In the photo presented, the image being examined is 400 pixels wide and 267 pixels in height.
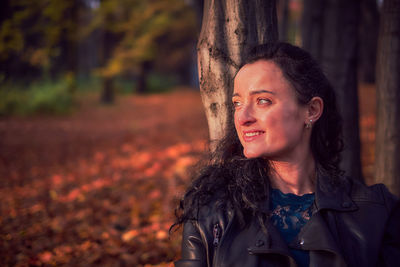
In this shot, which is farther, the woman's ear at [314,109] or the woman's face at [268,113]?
the woman's ear at [314,109]

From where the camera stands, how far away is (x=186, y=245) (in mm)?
1809

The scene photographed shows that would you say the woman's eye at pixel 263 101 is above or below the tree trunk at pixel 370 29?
below

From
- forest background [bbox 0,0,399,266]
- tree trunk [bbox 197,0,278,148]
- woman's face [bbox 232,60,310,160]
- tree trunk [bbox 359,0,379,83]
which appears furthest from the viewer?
Result: tree trunk [bbox 359,0,379,83]

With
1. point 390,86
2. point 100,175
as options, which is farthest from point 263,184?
point 100,175

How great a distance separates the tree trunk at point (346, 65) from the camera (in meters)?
3.99

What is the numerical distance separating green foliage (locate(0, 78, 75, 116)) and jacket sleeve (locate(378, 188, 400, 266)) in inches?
600

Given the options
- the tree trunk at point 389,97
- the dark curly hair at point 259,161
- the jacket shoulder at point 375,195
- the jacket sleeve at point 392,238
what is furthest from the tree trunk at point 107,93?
the jacket sleeve at point 392,238

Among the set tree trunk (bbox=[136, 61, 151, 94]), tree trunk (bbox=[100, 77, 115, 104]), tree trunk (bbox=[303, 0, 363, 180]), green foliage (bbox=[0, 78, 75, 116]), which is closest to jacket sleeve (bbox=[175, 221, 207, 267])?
tree trunk (bbox=[303, 0, 363, 180])

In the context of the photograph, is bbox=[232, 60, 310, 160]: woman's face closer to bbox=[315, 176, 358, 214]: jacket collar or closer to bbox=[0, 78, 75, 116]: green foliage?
bbox=[315, 176, 358, 214]: jacket collar

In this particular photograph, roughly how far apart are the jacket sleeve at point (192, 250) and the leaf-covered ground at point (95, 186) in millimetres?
950

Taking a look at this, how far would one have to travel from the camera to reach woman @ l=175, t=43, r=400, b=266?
174cm

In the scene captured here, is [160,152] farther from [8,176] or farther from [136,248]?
[136,248]

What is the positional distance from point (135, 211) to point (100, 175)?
2355mm

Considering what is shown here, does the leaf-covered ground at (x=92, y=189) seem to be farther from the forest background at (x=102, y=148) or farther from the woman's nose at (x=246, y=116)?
the woman's nose at (x=246, y=116)
